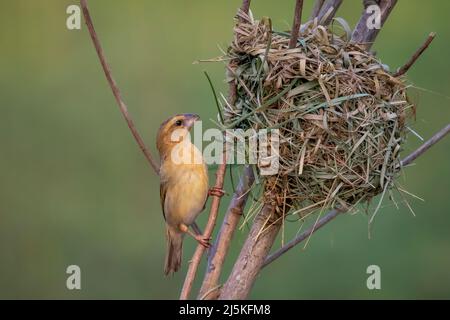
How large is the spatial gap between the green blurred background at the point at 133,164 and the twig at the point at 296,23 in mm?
2879

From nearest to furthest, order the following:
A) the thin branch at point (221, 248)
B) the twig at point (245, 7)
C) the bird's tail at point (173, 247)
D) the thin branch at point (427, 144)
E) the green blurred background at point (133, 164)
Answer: the thin branch at point (221, 248) → the twig at point (245, 7) → the thin branch at point (427, 144) → the bird's tail at point (173, 247) → the green blurred background at point (133, 164)

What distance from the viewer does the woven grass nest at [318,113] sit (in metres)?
3.56

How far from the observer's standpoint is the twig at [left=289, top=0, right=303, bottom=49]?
3225mm

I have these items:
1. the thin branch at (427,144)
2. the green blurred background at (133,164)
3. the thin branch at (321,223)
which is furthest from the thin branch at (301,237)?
the green blurred background at (133,164)

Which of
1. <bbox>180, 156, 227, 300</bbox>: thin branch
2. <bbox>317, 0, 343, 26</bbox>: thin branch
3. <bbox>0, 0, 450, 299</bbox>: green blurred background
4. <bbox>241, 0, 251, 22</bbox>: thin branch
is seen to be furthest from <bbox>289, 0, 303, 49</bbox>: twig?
<bbox>0, 0, 450, 299</bbox>: green blurred background

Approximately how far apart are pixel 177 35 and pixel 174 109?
4.45 feet

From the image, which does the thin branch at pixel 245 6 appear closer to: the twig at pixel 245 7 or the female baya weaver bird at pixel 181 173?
the twig at pixel 245 7

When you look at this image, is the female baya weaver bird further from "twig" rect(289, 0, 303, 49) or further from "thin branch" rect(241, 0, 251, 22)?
"twig" rect(289, 0, 303, 49)

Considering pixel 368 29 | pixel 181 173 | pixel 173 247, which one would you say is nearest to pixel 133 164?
pixel 173 247

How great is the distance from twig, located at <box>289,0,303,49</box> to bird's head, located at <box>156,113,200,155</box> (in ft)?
2.97

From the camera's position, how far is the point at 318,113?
3.56 metres

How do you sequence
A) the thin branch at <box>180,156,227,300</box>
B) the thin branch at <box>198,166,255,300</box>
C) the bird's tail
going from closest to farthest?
the thin branch at <box>180,156,227,300</box> → the thin branch at <box>198,166,255,300</box> → the bird's tail

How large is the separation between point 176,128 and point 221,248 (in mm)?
998

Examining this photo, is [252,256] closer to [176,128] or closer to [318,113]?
[318,113]
